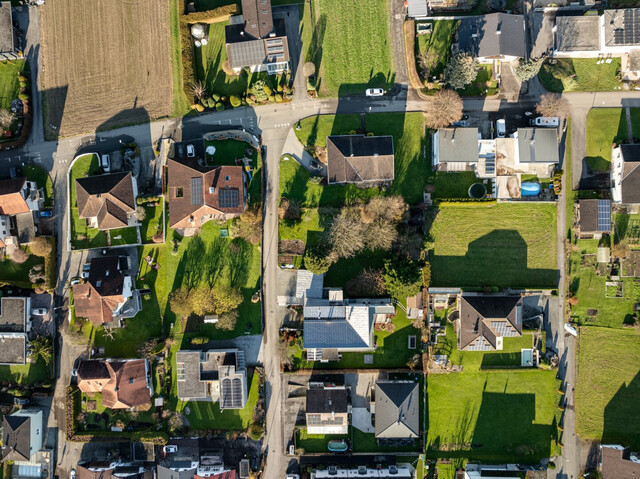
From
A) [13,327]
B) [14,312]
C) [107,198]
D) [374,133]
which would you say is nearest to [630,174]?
[374,133]

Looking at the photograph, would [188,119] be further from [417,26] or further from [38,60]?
[417,26]

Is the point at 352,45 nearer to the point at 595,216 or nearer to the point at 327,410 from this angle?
the point at 595,216

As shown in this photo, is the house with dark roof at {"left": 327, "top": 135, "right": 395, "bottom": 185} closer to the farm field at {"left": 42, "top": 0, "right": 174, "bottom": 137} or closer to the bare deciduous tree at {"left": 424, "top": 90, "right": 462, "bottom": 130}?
the bare deciduous tree at {"left": 424, "top": 90, "right": 462, "bottom": 130}

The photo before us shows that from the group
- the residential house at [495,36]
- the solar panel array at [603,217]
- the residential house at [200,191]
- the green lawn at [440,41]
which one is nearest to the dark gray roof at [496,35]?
the residential house at [495,36]

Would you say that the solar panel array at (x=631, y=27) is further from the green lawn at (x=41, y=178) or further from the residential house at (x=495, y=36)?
the green lawn at (x=41, y=178)

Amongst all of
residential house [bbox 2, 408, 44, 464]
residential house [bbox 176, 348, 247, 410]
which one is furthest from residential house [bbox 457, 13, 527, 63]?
residential house [bbox 2, 408, 44, 464]

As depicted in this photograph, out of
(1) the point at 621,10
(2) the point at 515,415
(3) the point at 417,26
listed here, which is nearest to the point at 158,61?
(3) the point at 417,26
